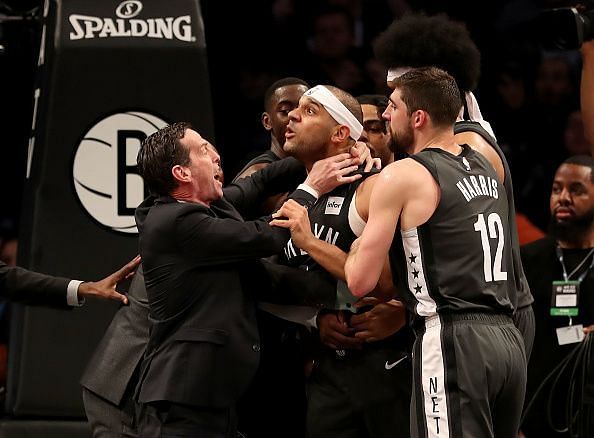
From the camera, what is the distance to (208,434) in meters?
4.52

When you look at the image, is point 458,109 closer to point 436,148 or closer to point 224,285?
point 436,148

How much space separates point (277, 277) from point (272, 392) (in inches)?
52.1

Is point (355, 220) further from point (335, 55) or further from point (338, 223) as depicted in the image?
point (335, 55)

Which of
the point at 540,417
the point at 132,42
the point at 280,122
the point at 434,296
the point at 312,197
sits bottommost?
the point at 540,417

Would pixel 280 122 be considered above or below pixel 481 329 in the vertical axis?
above

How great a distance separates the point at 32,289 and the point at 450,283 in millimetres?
1871

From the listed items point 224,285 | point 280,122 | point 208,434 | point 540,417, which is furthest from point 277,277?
point 540,417

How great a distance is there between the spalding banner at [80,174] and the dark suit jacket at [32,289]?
1.37 feet

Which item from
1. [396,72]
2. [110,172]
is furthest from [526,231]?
[110,172]

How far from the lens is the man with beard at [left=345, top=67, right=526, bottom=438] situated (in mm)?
4320

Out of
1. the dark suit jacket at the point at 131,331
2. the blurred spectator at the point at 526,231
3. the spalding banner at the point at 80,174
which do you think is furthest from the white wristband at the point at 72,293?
the blurred spectator at the point at 526,231

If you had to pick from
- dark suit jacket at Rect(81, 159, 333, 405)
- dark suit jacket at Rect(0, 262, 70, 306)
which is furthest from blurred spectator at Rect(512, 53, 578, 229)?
dark suit jacket at Rect(0, 262, 70, 306)

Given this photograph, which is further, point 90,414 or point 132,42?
point 132,42

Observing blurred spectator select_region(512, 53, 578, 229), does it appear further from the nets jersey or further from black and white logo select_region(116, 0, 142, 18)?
the nets jersey
